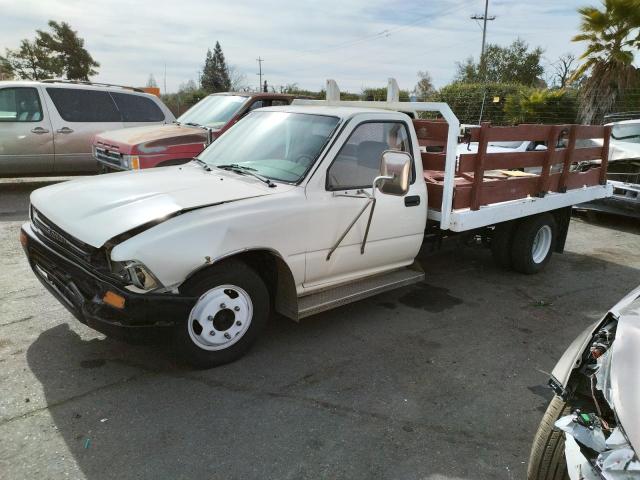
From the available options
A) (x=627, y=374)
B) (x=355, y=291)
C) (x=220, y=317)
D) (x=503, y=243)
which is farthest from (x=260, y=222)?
(x=503, y=243)

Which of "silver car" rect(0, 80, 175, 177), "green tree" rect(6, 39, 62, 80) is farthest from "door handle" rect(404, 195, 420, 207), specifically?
"green tree" rect(6, 39, 62, 80)

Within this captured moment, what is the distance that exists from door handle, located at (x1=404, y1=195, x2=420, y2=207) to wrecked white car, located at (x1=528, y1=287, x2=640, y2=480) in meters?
2.15

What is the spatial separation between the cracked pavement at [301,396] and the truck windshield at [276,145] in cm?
138

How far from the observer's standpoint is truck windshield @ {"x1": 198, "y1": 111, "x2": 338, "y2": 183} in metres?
3.90

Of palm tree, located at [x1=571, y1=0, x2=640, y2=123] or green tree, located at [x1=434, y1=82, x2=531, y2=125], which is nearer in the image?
palm tree, located at [x1=571, y1=0, x2=640, y2=123]

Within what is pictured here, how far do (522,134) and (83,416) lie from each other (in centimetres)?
465

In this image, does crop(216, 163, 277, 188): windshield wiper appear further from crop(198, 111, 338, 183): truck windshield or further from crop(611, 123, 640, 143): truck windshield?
crop(611, 123, 640, 143): truck windshield

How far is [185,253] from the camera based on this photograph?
3021 millimetres

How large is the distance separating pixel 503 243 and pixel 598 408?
4159 mm

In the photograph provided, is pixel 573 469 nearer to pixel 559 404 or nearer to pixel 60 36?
pixel 559 404

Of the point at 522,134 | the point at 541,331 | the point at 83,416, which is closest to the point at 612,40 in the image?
the point at 522,134

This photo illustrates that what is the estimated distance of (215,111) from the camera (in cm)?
837

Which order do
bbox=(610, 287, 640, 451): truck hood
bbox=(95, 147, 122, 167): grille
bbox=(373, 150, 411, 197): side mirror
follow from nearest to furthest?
bbox=(610, 287, 640, 451): truck hood → bbox=(373, 150, 411, 197): side mirror → bbox=(95, 147, 122, 167): grille

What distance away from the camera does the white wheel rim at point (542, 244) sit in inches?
236
